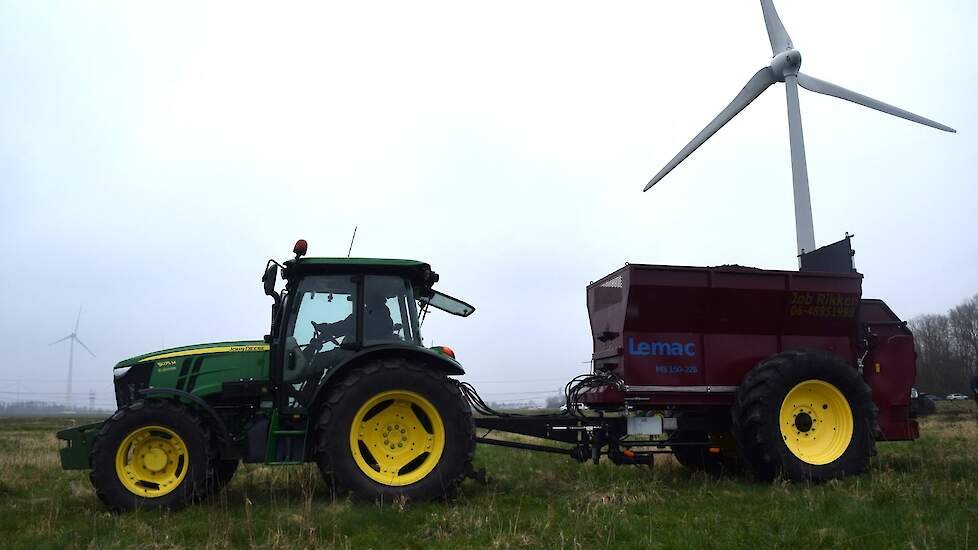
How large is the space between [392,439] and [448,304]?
2.01 m

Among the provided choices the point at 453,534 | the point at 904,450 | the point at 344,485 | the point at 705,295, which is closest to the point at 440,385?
the point at 344,485

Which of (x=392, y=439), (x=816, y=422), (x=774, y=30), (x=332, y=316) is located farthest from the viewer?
(x=774, y=30)

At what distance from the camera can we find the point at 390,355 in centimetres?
724

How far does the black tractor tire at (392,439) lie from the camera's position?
264 inches

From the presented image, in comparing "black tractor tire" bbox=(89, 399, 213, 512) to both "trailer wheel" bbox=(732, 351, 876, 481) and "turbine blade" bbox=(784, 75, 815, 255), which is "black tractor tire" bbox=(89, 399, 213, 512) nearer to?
"trailer wheel" bbox=(732, 351, 876, 481)

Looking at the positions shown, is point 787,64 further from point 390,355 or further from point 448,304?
point 390,355

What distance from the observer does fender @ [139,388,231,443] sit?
6836 millimetres

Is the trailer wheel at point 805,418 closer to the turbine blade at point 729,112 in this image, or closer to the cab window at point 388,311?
the cab window at point 388,311

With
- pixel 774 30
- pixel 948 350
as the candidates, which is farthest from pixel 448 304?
pixel 948 350

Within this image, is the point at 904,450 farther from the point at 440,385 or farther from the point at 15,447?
the point at 15,447

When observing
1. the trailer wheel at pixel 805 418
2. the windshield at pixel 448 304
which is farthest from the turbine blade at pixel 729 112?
the windshield at pixel 448 304

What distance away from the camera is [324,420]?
264 inches

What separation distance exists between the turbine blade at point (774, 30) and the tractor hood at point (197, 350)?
1799 centimetres

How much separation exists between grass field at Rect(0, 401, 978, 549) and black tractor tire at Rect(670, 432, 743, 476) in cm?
49
